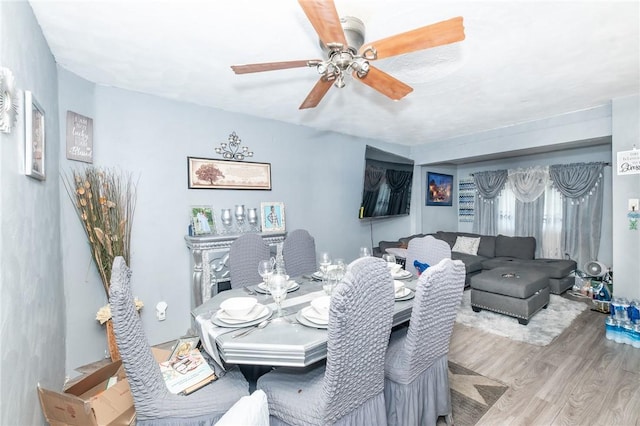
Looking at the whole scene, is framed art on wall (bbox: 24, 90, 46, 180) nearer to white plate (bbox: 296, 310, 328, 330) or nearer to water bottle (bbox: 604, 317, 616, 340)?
white plate (bbox: 296, 310, 328, 330)

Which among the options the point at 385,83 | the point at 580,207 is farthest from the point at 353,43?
the point at 580,207

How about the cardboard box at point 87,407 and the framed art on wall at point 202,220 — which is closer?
the cardboard box at point 87,407

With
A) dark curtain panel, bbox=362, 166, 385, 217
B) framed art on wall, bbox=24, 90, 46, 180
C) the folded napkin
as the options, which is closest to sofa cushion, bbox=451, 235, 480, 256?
dark curtain panel, bbox=362, 166, 385, 217

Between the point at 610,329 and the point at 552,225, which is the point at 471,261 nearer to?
the point at 552,225

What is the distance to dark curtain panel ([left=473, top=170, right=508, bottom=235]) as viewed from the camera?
552 centimetres

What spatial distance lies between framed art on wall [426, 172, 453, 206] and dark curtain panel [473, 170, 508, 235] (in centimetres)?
50

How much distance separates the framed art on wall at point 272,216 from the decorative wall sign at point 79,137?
5.54 ft

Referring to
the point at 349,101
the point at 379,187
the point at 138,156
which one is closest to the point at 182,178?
the point at 138,156

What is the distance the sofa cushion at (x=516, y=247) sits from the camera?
4.79 m

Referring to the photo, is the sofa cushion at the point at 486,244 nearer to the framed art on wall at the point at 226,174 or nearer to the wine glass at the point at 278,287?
the framed art on wall at the point at 226,174

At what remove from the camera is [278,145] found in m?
3.63

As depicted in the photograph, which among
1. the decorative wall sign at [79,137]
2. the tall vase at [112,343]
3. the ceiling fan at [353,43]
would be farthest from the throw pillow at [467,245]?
the decorative wall sign at [79,137]

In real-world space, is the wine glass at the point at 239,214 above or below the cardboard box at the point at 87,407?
above

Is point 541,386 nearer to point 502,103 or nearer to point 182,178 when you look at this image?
point 502,103
